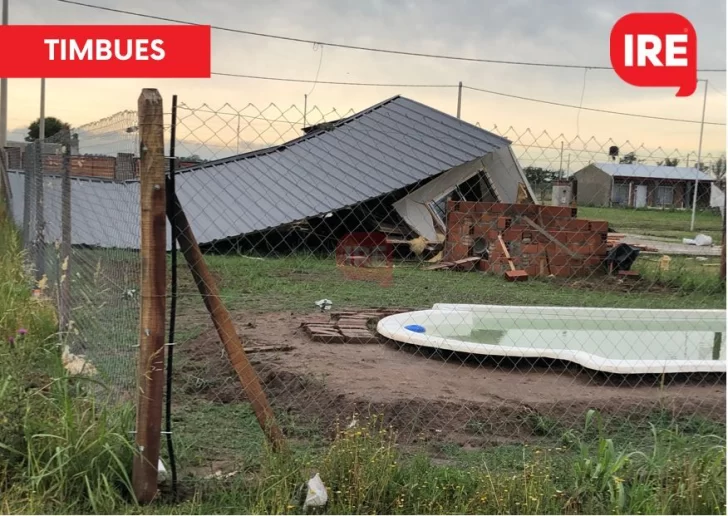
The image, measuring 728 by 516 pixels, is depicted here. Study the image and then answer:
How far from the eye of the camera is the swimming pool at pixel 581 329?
7410 millimetres

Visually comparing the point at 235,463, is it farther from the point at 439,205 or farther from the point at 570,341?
the point at 439,205

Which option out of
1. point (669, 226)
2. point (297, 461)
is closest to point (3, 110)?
point (297, 461)

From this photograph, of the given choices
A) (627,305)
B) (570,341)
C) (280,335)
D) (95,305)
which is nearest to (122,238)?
(95,305)

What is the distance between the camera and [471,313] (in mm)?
8164

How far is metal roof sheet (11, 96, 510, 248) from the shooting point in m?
14.4

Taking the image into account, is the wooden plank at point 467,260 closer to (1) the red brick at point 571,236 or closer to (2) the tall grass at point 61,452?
(1) the red brick at point 571,236

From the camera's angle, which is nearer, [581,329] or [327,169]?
[581,329]

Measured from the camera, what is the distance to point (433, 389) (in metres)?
A: 5.44

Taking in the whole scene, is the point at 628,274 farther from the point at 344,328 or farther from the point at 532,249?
the point at 344,328

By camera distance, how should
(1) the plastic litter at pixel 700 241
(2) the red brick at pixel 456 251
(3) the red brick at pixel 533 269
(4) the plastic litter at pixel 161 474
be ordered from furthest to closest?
(1) the plastic litter at pixel 700 241 → (2) the red brick at pixel 456 251 → (3) the red brick at pixel 533 269 → (4) the plastic litter at pixel 161 474

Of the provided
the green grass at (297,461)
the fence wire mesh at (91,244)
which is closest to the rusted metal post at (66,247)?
the fence wire mesh at (91,244)

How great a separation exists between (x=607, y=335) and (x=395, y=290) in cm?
351

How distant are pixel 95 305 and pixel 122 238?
891 millimetres

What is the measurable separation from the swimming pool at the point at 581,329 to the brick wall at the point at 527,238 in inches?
175
